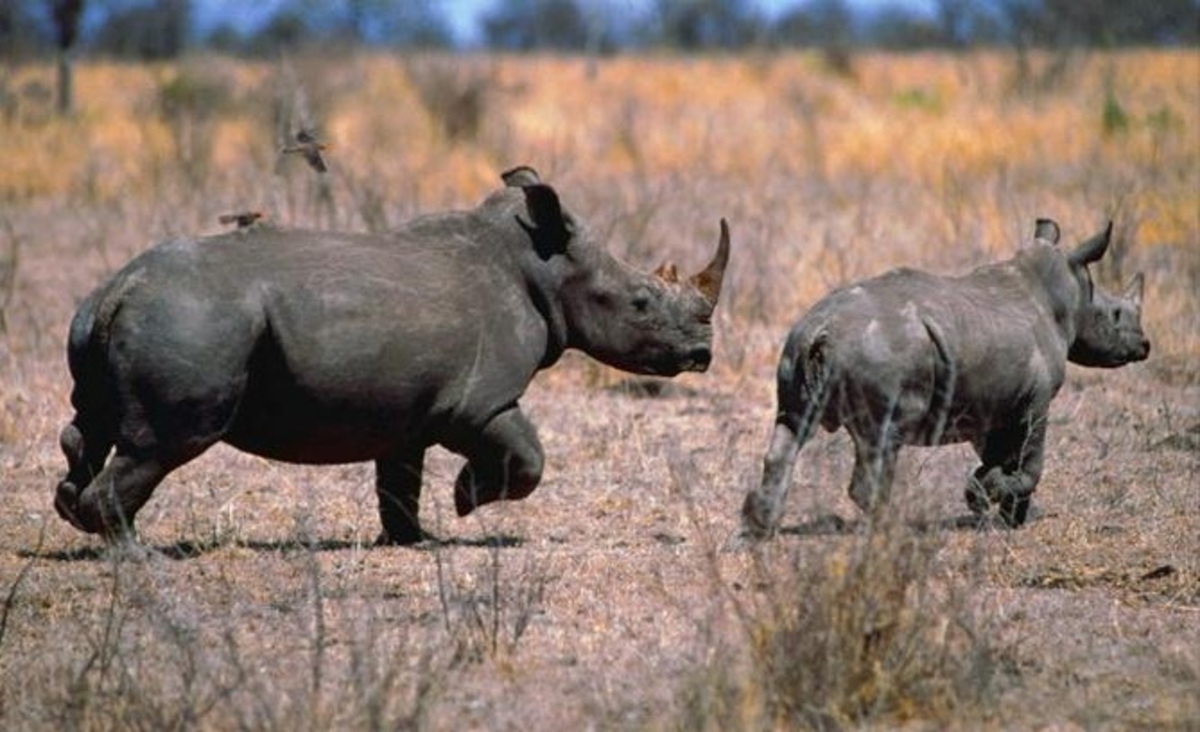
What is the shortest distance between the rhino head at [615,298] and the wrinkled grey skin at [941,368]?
588mm

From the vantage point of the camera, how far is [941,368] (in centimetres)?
843

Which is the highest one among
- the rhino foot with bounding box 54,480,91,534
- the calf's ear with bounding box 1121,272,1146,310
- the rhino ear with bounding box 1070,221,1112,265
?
the rhino ear with bounding box 1070,221,1112,265

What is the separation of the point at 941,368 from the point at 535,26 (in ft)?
219

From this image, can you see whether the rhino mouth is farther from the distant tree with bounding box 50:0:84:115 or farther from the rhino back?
the distant tree with bounding box 50:0:84:115

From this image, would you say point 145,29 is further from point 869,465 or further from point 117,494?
A: point 869,465

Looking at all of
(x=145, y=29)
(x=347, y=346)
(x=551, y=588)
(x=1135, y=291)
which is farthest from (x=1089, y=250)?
(x=145, y=29)

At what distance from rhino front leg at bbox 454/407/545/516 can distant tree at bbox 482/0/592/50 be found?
192 feet

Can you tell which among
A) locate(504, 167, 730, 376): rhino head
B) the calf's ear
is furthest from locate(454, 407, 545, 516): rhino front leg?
the calf's ear

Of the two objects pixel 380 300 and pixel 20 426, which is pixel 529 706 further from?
pixel 20 426

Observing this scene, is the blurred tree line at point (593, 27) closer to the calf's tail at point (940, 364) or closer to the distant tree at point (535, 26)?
the distant tree at point (535, 26)

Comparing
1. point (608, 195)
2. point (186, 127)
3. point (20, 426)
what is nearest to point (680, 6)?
point (186, 127)

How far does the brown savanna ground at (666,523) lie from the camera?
239 inches

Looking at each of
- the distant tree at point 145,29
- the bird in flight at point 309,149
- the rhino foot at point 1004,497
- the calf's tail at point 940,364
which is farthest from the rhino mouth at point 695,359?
the distant tree at point 145,29

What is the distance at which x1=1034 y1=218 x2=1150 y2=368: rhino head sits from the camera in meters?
9.56
